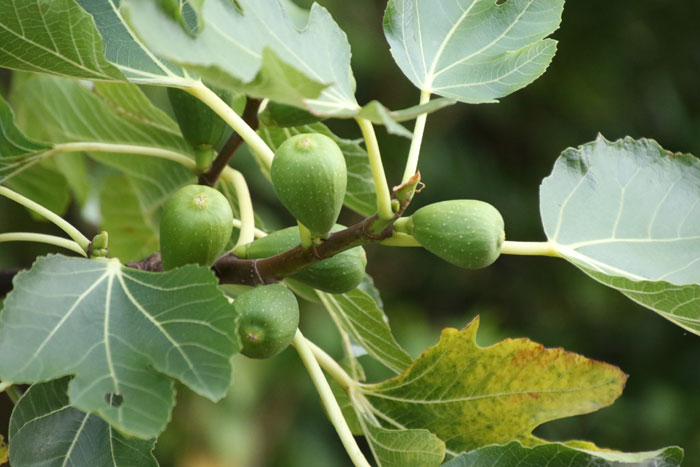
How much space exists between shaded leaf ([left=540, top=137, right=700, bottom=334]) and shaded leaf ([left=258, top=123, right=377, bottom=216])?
0.26 m

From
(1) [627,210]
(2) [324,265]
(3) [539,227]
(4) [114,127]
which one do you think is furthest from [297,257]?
(3) [539,227]

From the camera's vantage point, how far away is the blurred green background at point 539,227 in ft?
7.91

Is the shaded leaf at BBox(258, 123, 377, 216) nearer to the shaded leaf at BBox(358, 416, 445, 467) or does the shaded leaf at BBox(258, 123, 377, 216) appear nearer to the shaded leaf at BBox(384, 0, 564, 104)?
the shaded leaf at BBox(384, 0, 564, 104)

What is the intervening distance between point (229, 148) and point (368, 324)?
0.25 metres

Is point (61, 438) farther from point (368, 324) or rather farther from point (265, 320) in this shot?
point (368, 324)

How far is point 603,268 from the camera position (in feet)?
2.47

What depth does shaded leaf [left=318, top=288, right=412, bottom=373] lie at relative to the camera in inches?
34.6

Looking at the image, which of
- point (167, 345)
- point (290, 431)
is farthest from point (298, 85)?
point (290, 431)

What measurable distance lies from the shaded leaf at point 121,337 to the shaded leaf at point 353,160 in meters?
0.38

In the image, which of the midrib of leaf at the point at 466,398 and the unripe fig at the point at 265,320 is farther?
the midrib of leaf at the point at 466,398

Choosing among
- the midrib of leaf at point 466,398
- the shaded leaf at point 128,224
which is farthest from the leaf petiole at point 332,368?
the shaded leaf at point 128,224

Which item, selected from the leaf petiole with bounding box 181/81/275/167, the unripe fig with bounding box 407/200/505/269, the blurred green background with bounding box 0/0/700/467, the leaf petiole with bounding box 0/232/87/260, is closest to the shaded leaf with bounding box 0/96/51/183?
the leaf petiole with bounding box 0/232/87/260

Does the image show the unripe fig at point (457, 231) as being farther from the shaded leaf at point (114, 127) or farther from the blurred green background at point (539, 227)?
the blurred green background at point (539, 227)

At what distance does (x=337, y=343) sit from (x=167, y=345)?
5.50ft
